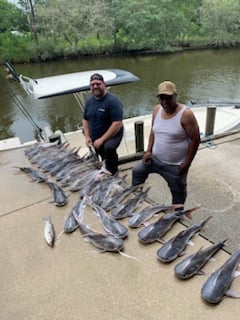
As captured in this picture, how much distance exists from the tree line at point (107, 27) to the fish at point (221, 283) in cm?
2623

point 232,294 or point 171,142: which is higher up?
point 171,142

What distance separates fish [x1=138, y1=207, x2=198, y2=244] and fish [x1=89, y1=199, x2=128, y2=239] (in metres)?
0.13

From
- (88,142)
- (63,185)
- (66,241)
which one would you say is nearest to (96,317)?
(66,241)

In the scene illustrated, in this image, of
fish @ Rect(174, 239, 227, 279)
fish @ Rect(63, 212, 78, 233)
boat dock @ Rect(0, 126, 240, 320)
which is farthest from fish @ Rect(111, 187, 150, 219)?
fish @ Rect(174, 239, 227, 279)

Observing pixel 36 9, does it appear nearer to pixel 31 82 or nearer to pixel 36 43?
pixel 36 43

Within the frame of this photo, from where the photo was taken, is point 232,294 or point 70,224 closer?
point 232,294

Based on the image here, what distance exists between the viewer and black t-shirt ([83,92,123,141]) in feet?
10.8

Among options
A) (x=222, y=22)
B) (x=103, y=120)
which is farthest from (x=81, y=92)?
(x=222, y=22)

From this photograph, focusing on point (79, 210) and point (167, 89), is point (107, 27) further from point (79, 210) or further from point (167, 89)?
point (79, 210)

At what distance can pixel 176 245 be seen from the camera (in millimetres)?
2025

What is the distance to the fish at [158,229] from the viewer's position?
6.99 feet

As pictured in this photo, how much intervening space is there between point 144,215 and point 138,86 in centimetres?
1548

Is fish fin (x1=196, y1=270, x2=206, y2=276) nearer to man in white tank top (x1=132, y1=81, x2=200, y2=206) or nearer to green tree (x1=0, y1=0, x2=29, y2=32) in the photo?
man in white tank top (x1=132, y1=81, x2=200, y2=206)

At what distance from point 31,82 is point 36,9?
23747 millimetres
